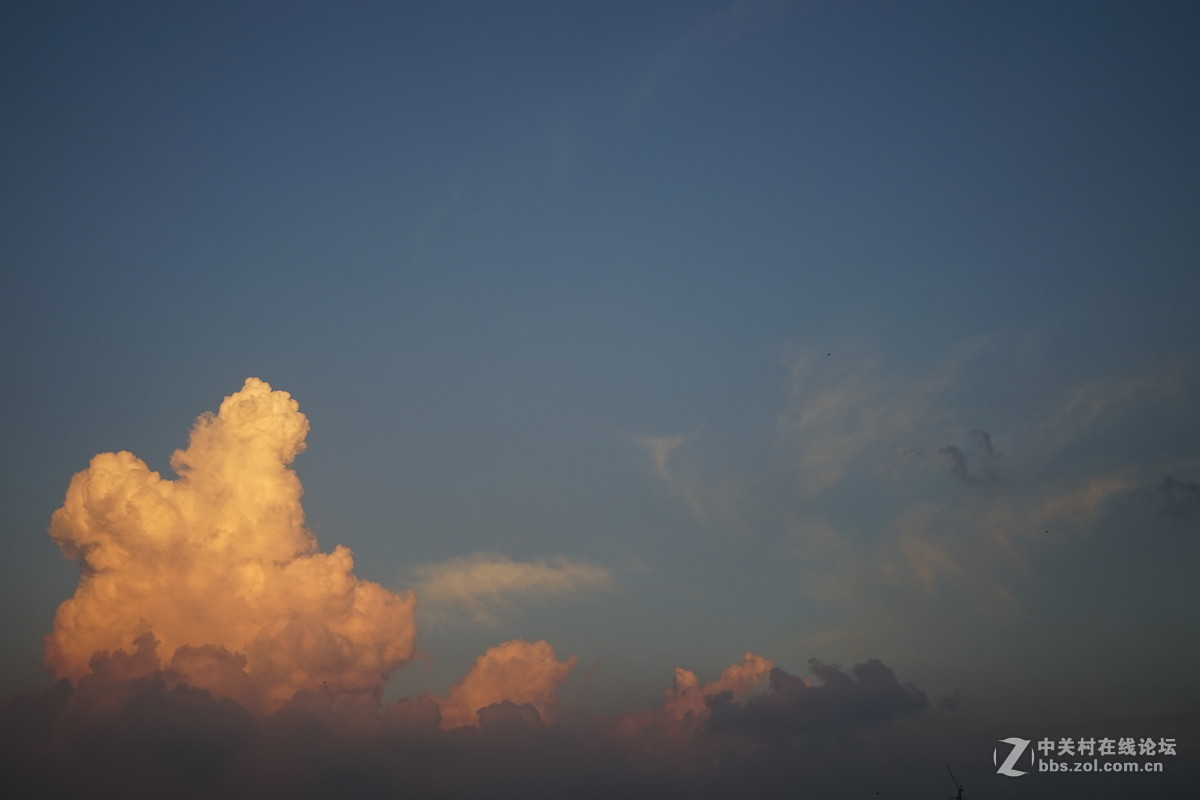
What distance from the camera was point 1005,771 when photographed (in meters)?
199

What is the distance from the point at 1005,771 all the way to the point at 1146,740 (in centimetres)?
3901

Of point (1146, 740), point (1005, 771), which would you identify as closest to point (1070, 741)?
point (1146, 740)

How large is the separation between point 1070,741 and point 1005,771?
29.7 metres

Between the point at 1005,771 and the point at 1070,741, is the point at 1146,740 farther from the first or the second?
the point at 1005,771

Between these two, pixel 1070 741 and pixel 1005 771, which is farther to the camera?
pixel 1005 771

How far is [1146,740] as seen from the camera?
166750 millimetres

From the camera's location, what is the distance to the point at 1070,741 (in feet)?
570

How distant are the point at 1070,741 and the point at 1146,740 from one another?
13.0 metres

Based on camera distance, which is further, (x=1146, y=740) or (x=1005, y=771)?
(x=1005, y=771)
